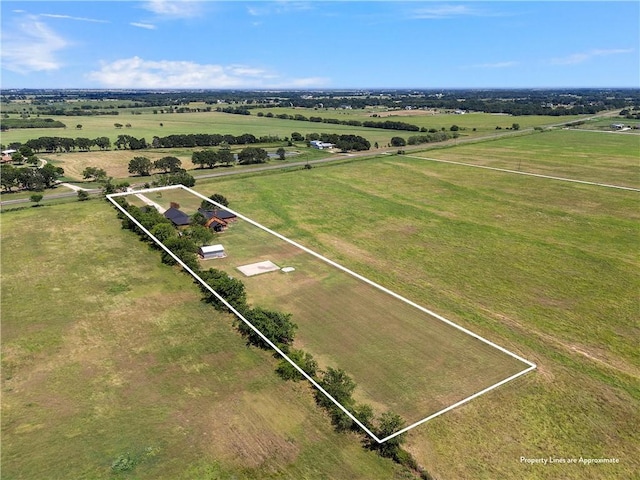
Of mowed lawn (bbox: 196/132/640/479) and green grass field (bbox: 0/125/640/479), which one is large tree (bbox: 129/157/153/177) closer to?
mowed lawn (bbox: 196/132/640/479)

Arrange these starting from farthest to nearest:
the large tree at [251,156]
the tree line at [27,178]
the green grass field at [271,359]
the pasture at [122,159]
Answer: the large tree at [251,156], the pasture at [122,159], the tree line at [27,178], the green grass field at [271,359]

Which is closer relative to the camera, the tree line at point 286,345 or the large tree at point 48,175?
the tree line at point 286,345

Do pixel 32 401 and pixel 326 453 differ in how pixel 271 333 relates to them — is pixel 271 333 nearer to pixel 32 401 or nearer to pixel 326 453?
pixel 326 453

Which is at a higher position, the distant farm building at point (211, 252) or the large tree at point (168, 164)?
the large tree at point (168, 164)

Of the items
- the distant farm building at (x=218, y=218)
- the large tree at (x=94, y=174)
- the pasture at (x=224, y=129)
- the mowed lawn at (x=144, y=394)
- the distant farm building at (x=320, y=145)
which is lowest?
the mowed lawn at (x=144, y=394)

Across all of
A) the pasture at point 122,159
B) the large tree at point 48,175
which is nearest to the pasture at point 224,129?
the pasture at point 122,159
